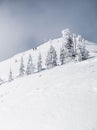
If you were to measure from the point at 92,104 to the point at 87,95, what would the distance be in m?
1.36

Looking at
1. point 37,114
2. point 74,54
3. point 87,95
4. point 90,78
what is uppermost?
point 74,54

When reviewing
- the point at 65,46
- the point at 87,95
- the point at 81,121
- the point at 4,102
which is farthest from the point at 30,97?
the point at 65,46

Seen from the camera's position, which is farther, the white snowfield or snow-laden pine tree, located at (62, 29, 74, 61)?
snow-laden pine tree, located at (62, 29, 74, 61)

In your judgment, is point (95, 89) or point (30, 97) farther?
point (30, 97)

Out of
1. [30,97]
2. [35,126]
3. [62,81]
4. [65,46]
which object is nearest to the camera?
[35,126]

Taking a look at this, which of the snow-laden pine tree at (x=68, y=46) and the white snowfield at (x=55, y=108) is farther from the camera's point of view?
the snow-laden pine tree at (x=68, y=46)

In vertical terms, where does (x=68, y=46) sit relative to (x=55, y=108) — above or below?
above

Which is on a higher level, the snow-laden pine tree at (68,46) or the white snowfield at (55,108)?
the snow-laden pine tree at (68,46)

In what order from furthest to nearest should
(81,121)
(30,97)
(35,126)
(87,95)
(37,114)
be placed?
(30,97), (87,95), (37,114), (35,126), (81,121)

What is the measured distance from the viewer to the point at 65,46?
61.0 m

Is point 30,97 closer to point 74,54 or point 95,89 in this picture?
point 95,89

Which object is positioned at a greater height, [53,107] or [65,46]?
[65,46]

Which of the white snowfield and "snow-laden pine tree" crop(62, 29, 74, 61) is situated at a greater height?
"snow-laden pine tree" crop(62, 29, 74, 61)

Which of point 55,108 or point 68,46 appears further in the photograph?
point 68,46
